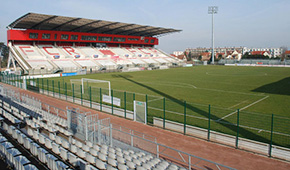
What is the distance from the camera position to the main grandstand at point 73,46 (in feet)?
169

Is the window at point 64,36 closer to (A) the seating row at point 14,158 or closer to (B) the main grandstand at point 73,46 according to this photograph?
(B) the main grandstand at point 73,46

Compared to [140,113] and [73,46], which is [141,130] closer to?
[140,113]

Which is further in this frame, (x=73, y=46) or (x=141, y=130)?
(x=73, y=46)

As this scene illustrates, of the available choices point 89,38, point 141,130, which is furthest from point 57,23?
point 141,130

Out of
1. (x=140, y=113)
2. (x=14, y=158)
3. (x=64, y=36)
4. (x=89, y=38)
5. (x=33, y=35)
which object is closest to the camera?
(x=14, y=158)

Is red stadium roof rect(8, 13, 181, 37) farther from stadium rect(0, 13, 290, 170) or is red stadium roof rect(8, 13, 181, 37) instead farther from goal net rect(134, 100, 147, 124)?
goal net rect(134, 100, 147, 124)

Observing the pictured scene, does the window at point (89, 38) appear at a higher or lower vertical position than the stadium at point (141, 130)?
higher

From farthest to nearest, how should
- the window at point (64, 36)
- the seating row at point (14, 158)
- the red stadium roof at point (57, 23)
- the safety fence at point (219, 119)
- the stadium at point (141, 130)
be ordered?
the window at point (64, 36), the red stadium roof at point (57, 23), the safety fence at point (219, 119), the stadium at point (141, 130), the seating row at point (14, 158)

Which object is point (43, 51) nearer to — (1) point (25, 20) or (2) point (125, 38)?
(1) point (25, 20)

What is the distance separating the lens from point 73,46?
6819 cm

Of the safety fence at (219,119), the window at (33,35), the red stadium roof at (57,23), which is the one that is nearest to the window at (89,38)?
the red stadium roof at (57,23)

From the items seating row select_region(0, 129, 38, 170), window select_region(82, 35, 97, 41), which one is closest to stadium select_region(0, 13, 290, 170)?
seating row select_region(0, 129, 38, 170)

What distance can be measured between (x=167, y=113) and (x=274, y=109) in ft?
27.3

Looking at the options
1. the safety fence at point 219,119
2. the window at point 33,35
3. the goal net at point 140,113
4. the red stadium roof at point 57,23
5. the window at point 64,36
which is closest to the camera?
the safety fence at point 219,119
